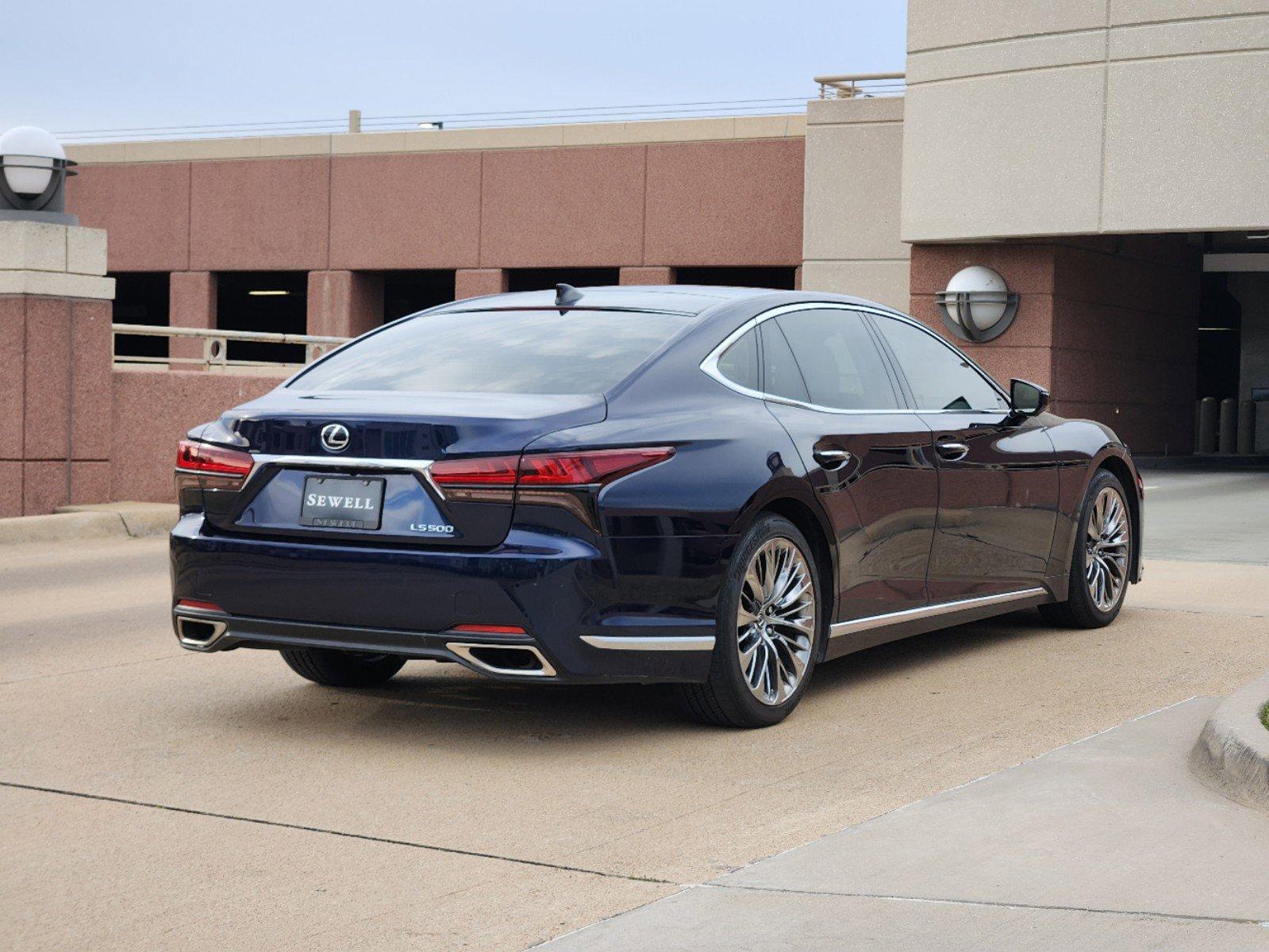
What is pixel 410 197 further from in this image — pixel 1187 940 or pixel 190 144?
pixel 1187 940

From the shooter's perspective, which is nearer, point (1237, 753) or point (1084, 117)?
point (1237, 753)

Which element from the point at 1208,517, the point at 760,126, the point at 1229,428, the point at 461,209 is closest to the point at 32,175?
the point at 1208,517

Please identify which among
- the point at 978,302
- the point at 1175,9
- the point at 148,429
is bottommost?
the point at 148,429

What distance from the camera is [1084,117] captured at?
23.1m

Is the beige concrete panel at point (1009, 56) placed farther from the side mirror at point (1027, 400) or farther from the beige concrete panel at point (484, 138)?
the side mirror at point (1027, 400)

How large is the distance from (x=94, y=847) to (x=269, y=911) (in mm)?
787

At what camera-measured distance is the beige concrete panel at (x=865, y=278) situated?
90.0ft

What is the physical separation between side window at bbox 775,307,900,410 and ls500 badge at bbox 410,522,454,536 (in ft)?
5.73

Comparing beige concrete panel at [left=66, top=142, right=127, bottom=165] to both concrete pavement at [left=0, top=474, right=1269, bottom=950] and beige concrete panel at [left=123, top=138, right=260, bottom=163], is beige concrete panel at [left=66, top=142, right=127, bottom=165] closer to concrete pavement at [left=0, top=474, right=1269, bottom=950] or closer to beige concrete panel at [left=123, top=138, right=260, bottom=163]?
beige concrete panel at [left=123, top=138, right=260, bottom=163]

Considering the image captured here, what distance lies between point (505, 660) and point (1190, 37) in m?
19.4

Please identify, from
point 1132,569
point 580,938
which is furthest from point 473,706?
point 1132,569

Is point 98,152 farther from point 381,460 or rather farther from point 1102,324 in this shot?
point 381,460

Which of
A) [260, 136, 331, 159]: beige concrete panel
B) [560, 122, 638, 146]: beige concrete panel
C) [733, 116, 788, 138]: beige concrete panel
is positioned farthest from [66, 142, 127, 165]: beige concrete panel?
[733, 116, 788, 138]: beige concrete panel

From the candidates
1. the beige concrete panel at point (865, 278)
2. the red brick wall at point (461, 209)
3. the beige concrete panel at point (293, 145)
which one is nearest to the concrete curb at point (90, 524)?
the beige concrete panel at point (865, 278)
